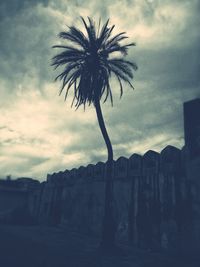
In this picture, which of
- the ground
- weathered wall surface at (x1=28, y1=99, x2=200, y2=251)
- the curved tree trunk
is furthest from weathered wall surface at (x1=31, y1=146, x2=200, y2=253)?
the curved tree trunk

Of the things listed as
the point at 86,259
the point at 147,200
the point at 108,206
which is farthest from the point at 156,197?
the point at 86,259

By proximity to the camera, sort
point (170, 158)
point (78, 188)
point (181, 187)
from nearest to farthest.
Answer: point (181, 187), point (170, 158), point (78, 188)

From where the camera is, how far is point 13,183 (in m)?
32.3

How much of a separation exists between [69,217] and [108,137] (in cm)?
1002

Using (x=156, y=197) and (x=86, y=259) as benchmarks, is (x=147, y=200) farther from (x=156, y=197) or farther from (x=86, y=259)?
(x=86, y=259)

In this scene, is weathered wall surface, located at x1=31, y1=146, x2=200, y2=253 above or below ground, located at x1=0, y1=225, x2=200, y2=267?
above

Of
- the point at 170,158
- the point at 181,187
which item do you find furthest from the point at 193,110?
the point at 181,187

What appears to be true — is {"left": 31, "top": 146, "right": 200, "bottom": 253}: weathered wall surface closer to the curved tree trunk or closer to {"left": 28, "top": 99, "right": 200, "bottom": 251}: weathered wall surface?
{"left": 28, "top": 99, "right": 200, "bottom": 251}: weathered wall surface

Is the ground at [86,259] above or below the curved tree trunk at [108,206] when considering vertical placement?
below

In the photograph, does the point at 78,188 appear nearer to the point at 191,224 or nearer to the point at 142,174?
the point at 142,174

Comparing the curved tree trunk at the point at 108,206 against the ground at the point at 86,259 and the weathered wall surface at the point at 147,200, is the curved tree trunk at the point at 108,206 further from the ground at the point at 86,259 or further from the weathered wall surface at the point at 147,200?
the weathered wall surface at the point at 147,200

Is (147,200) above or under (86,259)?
above

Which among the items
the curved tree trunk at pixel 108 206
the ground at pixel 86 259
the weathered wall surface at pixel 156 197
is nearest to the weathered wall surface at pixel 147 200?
the weathered wall surface at pixel 156 197

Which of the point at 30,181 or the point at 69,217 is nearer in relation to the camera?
the point at 69,217
